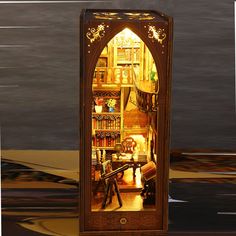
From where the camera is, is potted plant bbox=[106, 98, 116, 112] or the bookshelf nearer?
the bookshelf

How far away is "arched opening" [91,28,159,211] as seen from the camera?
741 centimetres

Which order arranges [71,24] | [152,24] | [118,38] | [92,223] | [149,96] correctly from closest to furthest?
1. [152,24]
2. [92,223]
3. [149,96]
4. [118,38]
5. [71,24]

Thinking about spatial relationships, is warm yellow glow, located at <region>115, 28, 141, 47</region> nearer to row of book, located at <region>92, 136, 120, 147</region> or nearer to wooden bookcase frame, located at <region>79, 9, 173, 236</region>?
wooden bookcase frame, located at <region>79, 9, 173, 236</region>

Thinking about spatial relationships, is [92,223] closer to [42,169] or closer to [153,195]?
[153,195]

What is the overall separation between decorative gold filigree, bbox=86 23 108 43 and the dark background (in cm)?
245

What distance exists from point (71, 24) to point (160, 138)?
9.50ft

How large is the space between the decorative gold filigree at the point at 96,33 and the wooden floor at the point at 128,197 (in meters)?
2.05

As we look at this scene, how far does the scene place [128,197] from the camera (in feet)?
25.0

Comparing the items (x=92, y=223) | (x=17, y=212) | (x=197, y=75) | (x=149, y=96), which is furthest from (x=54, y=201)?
(x=197, y=75)

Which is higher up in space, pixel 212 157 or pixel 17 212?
pixel 212 157

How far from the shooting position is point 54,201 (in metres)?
8.56

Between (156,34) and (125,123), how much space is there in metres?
2.18

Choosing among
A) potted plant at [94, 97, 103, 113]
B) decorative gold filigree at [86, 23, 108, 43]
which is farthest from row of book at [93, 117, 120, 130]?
decorative gold filigree at [86, 23, 108, 43]

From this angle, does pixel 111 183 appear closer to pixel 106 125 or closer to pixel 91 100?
pixel 91 100
